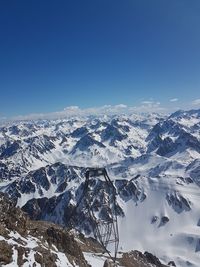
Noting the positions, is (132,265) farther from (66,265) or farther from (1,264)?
(1,264)

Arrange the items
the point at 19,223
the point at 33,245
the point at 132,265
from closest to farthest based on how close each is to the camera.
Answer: the point at 33,245 → the point at 19,223 → the point at 132,265

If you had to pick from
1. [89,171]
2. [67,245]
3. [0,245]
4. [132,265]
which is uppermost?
[89,171]

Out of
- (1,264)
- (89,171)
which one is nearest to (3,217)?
(1,264)

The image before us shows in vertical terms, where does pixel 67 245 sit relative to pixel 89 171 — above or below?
below

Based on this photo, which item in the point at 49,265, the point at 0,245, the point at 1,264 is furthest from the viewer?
the point at 49,265

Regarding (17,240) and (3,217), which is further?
(3,217)

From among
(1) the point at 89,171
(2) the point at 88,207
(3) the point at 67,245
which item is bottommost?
(3) the point at 67,245

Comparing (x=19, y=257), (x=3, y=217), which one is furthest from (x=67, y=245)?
(x=19, y=257)

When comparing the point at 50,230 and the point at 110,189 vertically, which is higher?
the point at 110,189

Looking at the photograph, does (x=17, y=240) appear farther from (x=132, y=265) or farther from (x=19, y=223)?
(x=132, y=265)
